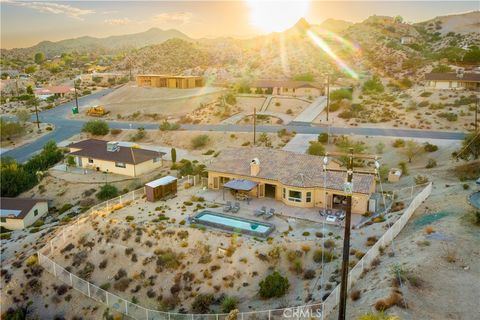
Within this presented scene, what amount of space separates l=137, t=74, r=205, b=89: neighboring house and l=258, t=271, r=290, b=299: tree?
84.6 m

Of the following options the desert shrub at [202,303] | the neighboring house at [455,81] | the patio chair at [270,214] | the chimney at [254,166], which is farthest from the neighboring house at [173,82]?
the desert shrub at [202,303]

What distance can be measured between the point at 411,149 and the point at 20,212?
42529 mm

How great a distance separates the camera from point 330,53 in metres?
133

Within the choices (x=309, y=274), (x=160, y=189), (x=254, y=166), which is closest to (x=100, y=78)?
(x=160, y=189)

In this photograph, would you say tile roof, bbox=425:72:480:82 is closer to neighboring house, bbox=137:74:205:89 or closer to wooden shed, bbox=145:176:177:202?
neighboring house, bbox=137:74:205:89

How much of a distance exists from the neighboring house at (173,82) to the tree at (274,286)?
8459 cm

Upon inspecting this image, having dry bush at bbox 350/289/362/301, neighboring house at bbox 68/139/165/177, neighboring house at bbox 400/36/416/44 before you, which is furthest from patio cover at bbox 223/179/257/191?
neighboring house at bbox 400/36/416/44

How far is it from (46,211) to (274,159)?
→ 25.4 meters

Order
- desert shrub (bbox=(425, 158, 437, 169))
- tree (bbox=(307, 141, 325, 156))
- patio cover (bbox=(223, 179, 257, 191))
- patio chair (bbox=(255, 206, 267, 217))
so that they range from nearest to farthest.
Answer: patio chair (bbox=(255, 206, 267, 217)) → patio cover (bbox=(223, 179, 257, 191)) → desert shrub (bbox=(425, 158, 437, 169)) → tree (bbox=(307, 141, 325, 156))

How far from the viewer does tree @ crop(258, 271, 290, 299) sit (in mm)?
24734

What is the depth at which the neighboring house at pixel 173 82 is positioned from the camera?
10506 cm

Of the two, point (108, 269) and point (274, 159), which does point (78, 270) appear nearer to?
point (108, 269)

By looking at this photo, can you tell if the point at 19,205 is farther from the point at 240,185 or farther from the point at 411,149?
the point at 411,149

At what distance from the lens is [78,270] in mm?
30609
